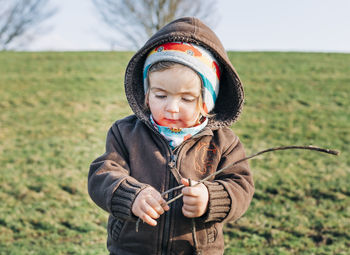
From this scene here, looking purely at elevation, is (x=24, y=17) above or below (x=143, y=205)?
below

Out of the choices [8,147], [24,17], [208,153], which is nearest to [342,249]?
[208,153]

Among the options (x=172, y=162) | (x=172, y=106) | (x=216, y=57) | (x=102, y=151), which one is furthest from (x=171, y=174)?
(x=102, y=151)

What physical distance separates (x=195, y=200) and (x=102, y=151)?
14.0 feet

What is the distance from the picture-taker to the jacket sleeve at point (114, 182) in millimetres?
1663

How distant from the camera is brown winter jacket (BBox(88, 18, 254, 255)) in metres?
1.73

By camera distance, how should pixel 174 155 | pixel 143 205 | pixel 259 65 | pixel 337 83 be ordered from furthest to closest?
pixel 259 65
pixel 337 83
pixel 174 155
pixel 143 205

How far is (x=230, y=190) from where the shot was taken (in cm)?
174

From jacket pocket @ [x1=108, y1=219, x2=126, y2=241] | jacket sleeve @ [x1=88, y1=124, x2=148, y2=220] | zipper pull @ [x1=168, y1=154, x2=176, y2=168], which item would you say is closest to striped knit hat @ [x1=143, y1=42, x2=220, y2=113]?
zipper pull @ [x1=168, y1=154, x2=176, y2=168]

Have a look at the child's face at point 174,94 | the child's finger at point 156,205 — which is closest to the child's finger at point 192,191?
the child's finger at point 156,205

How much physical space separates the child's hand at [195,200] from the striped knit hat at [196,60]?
440 millimetres

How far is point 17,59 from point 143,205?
11471 millimetres

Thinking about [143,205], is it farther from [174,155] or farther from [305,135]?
[305,135]

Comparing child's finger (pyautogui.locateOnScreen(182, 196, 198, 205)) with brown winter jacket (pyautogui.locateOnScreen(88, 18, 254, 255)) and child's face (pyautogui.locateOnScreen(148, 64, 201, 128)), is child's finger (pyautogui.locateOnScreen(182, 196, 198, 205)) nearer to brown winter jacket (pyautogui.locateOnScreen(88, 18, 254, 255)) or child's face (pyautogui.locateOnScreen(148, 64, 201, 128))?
brown winter jacket (pyautogui.locateOnScreen(88, 18, 254, 255))

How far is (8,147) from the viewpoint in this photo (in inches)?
234
